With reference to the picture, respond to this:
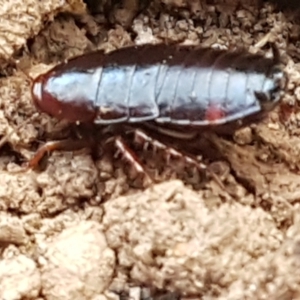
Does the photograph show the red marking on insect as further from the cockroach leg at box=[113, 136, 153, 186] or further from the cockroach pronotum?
the cockroach leg at box=[113, 136, 153, 186]

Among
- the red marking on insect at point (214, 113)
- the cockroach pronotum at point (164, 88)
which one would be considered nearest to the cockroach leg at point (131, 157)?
the cockroach pronotum at point (164, 88)

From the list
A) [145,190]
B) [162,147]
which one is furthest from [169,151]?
[145,190]

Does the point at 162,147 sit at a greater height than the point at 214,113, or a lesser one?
lesser

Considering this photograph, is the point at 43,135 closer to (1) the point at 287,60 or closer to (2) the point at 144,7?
(2) the point at 144,7

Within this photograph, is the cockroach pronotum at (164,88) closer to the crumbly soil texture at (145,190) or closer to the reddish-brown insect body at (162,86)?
the reddish-brown insect body at (162,86)

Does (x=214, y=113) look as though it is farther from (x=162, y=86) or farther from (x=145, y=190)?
(x=145, y=190)

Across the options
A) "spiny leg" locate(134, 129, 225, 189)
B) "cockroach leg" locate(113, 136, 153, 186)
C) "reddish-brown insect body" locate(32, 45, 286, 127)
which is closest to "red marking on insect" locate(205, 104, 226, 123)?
"reddish-brown insect body" locate(32, 45, 286, 127)
